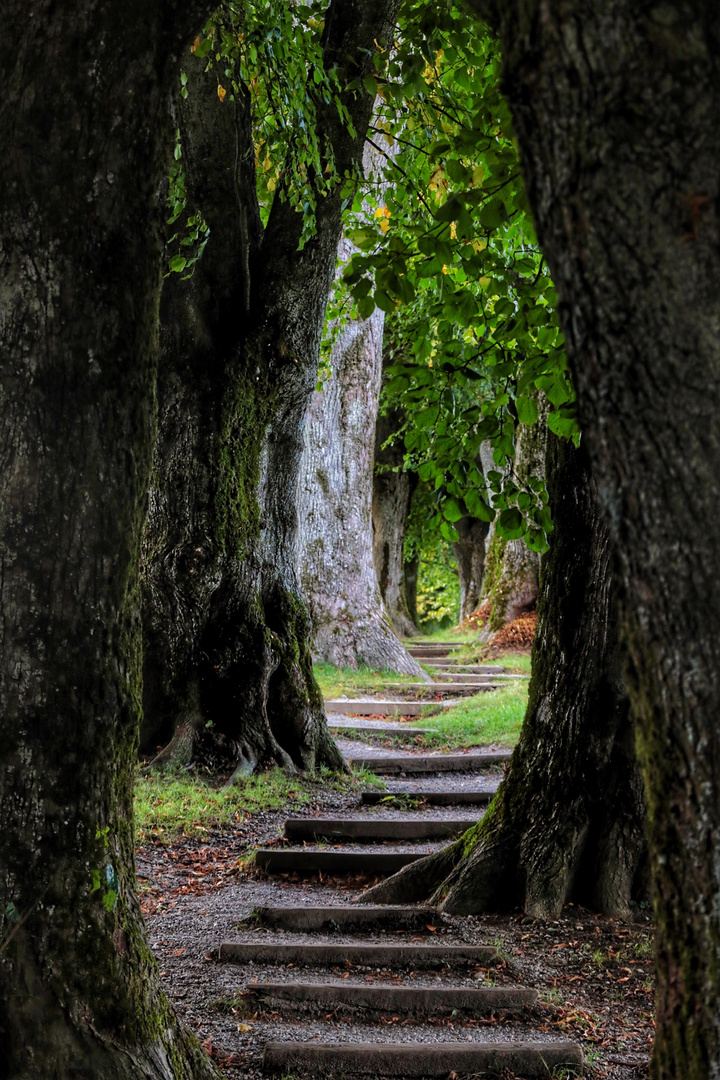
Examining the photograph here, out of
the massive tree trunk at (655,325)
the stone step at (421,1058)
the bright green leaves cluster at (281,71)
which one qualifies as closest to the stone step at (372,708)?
the bright green leaves cluster at (281,71)

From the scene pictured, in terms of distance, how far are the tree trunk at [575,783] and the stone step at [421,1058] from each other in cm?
146

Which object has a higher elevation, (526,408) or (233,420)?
(233,420)

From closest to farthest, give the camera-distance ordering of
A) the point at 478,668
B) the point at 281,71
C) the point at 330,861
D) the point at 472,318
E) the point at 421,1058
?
the point at 421,1058, the point at 472,318, the point at 281,71, the point at 330,861, the point at 478,668

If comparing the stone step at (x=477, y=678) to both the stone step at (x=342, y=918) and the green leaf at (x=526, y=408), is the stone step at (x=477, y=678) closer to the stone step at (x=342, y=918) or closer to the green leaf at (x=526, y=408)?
the stone step at (x=342, y=918)

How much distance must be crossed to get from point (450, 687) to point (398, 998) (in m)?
8.47

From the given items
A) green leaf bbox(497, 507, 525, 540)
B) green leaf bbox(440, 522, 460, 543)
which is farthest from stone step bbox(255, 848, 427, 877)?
green leaf bbox(497, 507, 525, 540)

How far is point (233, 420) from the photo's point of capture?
768 cm

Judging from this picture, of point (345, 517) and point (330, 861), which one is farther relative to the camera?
point (345, 517)

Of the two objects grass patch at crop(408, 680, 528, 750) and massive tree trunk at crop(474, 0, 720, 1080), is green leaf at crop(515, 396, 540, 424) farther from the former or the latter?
grass patch at crop(408, 680, 528, 750)

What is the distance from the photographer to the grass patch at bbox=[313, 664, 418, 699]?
11.6m

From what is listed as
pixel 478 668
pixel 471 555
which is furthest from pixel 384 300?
pixel 471 555

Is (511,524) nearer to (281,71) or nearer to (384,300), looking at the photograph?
(384,300)

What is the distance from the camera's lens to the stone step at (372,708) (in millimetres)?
10734

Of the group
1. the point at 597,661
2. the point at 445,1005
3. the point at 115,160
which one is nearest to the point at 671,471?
the point at 115,160
